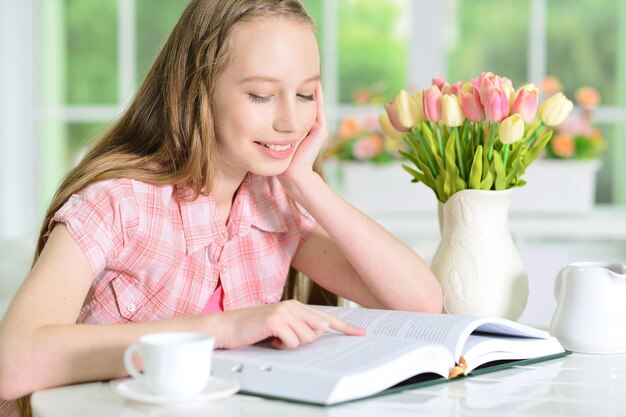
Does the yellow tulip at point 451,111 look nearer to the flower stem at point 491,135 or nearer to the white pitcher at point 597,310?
the flower stem at point 491,135

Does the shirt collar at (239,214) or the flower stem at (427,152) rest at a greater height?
the flower stem at (427,152)

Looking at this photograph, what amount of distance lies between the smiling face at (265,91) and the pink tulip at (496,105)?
0.29 meters

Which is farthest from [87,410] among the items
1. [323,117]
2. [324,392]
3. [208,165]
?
[323,117]

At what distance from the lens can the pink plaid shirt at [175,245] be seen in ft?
5.00

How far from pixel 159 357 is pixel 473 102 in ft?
2.60

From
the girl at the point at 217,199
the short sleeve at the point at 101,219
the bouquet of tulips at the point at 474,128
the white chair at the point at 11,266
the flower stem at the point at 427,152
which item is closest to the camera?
the short sleeve at the point at 101,219

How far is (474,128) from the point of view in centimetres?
174

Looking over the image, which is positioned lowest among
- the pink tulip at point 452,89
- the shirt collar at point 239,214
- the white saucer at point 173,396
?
the white saucer at point 173,396

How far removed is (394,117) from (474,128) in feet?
0.47

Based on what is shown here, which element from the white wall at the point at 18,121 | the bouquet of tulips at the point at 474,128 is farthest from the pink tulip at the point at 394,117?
the white wall at the point at 18,121

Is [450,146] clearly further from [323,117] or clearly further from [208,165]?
[208,165]

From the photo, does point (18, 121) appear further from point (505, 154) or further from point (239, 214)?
point (505, 154)

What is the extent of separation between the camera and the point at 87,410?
3.84 feet

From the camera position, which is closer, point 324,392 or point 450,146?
point 324,392
